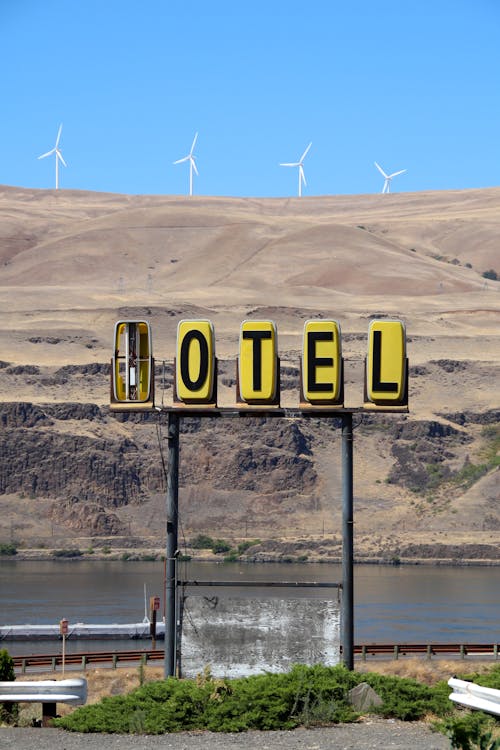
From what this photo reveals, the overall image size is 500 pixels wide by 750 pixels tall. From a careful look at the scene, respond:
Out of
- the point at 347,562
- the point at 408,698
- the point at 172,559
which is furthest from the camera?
the point at 172,559

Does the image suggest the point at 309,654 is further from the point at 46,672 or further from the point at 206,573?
the point at 206,573

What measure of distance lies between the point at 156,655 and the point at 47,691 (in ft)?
82.2

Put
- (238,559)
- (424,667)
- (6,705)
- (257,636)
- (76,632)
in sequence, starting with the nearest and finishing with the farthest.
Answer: (6,705) < (257,636) < (424,667) < (76,632) < (238,559)

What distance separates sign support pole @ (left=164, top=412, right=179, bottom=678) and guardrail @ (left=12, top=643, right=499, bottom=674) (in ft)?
54.8

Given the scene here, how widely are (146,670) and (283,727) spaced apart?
2198 cm

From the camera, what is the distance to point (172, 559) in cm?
2644

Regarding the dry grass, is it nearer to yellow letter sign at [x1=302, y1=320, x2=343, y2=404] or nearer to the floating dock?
yellow letter sign at [x1=302, y1=320, x2=343, y2=404]

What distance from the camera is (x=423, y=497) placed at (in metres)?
128

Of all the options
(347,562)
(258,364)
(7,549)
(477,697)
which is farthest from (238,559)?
(477,697)

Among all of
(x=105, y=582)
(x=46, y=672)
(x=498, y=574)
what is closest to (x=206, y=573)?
(x=105, y=582)

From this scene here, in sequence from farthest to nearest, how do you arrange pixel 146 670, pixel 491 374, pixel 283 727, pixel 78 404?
pixel 491 374 → pixel 78 404 → pixel 146 670 → pixel 283 727

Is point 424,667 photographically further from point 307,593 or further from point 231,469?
point 231,469

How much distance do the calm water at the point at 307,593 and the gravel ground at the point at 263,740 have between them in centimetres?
3912

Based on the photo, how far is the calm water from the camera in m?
67.7
